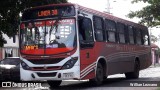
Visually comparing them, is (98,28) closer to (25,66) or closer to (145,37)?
(25,66)

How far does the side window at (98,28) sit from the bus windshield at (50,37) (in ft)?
6.01

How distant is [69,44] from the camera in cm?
1344

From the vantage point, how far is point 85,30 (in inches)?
556

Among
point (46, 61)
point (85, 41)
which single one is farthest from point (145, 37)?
point (46, 61)

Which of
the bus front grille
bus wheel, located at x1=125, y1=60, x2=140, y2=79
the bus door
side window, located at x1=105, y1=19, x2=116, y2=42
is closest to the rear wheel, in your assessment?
the bus door

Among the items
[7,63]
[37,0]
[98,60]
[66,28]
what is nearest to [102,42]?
[98,60]

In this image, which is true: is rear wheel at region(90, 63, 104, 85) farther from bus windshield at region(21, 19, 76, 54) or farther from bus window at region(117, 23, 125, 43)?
bus window at region(117, 23, 125, 43)

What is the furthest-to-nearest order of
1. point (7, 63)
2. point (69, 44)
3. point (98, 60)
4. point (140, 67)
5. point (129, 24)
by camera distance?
point (140, 67), point (129, 24), point (7, 63), point (98, 60), point (69, 44)

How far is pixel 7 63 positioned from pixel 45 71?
584 cm

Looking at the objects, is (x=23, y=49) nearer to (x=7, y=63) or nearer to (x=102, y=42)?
(x=102, y=42)

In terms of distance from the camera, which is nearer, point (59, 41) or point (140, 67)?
point (59, 41)

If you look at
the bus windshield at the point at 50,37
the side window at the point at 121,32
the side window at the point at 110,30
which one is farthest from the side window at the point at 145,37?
the bus windshield at the point at 50,37

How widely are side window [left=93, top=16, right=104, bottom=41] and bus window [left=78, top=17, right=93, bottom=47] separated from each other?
2.02ft

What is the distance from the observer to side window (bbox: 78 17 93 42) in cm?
1380
